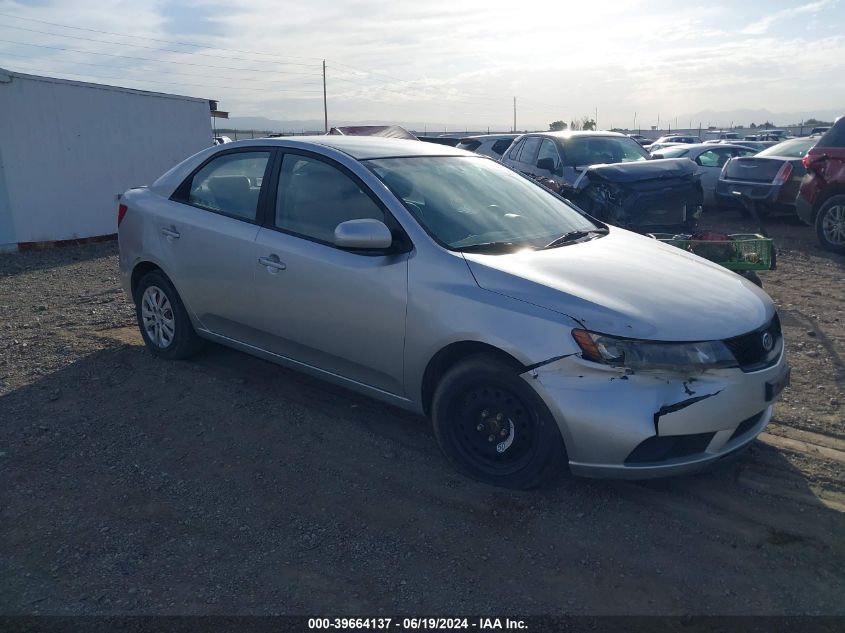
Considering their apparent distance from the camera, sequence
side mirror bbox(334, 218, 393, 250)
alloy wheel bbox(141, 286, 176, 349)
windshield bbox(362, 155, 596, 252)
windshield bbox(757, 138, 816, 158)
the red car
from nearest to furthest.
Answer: side mirror bbox(334, 218, 393, 250) → windshield bbox(362, 155, 596, 252) → alloy wheel bbox(141, 286, 176, 349) → the red car → windshield bbox(757, 138, 816, 158)

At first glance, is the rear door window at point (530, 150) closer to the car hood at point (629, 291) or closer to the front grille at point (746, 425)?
the car hood at point (629, 291)

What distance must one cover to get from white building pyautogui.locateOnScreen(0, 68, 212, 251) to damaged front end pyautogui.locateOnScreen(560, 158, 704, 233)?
8.28 m

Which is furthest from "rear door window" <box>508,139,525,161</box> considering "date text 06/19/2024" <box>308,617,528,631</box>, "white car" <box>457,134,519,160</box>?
"date text 06/19/2024" <box>308,617,528,631</box>

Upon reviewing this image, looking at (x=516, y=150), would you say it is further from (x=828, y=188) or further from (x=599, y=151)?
(x=828, y=188)

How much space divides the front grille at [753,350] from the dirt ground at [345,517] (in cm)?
66

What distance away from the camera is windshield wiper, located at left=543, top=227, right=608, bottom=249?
430cm

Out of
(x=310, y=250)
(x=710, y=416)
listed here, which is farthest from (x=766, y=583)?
(x=310, y=250)

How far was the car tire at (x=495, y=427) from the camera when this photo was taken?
351 cm

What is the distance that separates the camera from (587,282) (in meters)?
3.65

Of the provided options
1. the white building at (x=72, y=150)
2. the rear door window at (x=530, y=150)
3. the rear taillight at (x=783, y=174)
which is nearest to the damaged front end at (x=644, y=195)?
the rear door window at (x=530, y=150)

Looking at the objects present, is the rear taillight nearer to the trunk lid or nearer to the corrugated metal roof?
the trunk lid

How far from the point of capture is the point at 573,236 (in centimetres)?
451

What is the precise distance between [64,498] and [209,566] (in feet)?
3.60

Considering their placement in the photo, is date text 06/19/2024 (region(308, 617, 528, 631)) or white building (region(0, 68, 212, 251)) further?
white building (region(0, 68, 212, 251))
